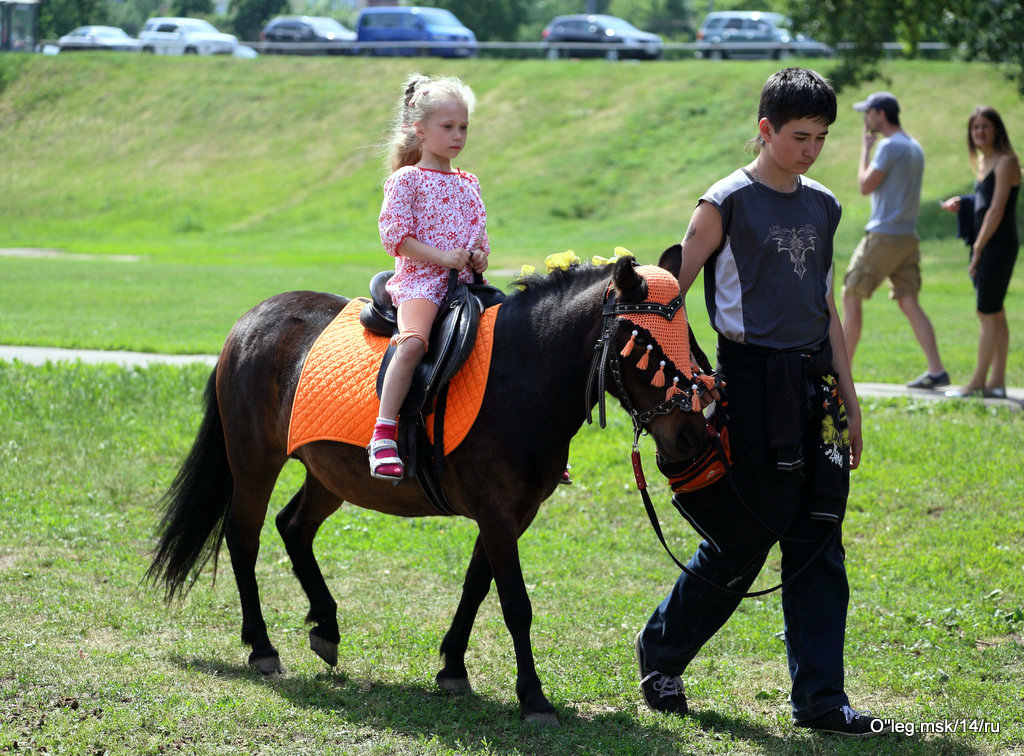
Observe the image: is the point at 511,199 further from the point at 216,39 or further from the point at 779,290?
the point at 779,290

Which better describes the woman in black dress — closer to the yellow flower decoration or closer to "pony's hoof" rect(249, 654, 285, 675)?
the yellow flower decoration

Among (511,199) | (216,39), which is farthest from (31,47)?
(511,199)

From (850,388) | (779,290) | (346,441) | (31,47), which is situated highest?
(31,47)

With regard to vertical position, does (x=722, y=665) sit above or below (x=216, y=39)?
below

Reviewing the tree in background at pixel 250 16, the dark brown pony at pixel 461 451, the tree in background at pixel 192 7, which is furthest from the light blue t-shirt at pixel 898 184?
the tree in background at pixel 192 7

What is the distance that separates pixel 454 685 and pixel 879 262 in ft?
23.7

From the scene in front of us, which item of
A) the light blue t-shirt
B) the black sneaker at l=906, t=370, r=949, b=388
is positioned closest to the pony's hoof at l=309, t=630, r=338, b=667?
the black sneaker at l=906, t=370, r=949, b=388

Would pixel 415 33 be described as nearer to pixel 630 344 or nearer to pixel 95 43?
pixel 95 43

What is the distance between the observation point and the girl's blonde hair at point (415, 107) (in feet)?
14.0

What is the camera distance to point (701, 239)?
13.0 ft

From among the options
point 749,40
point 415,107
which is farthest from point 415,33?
point 415,107

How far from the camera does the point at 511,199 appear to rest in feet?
105

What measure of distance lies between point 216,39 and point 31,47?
7907 mm

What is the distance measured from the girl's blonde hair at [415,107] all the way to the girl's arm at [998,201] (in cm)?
663
